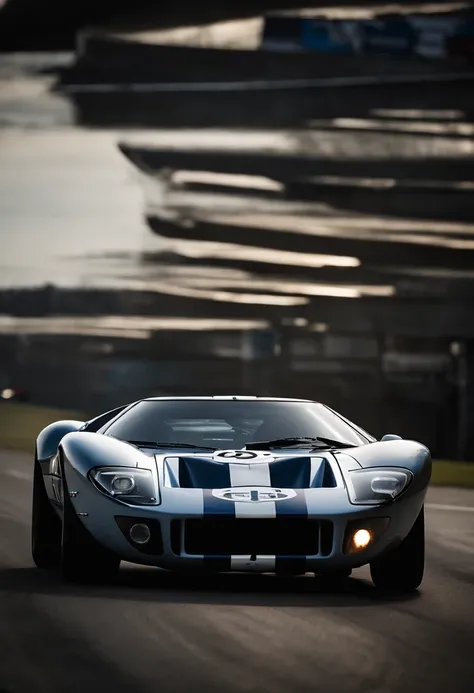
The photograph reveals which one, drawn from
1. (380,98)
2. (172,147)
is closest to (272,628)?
(380,98)

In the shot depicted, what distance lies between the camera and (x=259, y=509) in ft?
24.1

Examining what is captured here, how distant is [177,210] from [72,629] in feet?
134

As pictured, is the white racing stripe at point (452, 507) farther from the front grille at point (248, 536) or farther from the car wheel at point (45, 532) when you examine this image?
the front grille at point (248, 536)

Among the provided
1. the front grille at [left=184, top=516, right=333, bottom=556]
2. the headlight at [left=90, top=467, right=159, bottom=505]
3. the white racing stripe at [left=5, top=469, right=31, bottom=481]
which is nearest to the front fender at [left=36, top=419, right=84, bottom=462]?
the headlight at [left=90, top=467, right=159, bottom=505]

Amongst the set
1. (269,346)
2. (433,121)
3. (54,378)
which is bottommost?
(54,378)

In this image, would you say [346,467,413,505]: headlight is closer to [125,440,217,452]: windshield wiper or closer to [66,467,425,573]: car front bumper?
[66,467,425,573]: car front bumper

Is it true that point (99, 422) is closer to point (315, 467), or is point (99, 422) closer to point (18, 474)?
point (315, 467)

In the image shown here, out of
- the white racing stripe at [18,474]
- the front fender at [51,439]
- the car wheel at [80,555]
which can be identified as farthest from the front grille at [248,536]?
the white racing stripe at [18,474]

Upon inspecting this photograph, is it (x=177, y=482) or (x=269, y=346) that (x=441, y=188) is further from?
(x=177, y=482)

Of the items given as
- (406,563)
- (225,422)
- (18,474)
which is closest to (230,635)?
(406,563)

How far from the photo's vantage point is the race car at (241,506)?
24.1 ft

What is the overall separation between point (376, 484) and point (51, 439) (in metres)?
1.96

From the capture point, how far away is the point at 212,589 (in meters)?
7.70

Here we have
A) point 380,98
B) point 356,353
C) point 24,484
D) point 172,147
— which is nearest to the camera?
point 24,484
